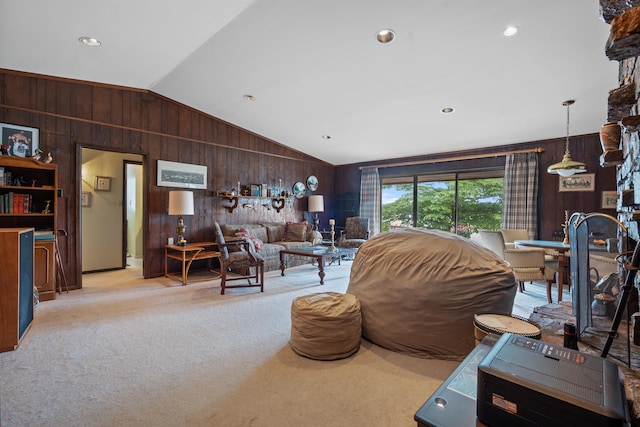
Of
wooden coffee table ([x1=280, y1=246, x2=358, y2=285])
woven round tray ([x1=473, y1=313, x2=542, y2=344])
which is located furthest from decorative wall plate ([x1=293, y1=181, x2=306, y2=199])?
woven round tray ([x1=473, y1=313, x2=542, y2=344])

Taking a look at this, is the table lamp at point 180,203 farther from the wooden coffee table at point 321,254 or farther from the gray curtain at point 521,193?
the gray curtain at point 521,193

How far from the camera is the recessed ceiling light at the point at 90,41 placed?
9.83 feet

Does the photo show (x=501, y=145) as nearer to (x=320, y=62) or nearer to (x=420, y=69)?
(x=420, y=69)

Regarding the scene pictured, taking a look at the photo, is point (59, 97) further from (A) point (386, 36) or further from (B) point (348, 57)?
(A) point (386, 36)

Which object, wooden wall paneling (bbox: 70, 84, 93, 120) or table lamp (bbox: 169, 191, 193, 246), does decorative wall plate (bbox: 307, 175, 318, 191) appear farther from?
wooden wall paneling (bbox: 70, 84, 93, 120)

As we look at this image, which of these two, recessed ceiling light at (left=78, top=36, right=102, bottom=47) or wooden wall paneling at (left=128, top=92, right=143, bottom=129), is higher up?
recessed ceiling light at (left=78, top=36, right=102, bottom=47)

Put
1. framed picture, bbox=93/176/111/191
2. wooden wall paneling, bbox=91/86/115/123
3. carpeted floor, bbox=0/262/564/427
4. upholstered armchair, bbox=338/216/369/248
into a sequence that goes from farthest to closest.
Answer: upholstered armchair, bbox=338/216/369/248 → framed picture, bbox=93/176/111/191 → wooden wall paneling, bbox=91/86/115/123 → carpeted floor, bbox=0/262/564/427

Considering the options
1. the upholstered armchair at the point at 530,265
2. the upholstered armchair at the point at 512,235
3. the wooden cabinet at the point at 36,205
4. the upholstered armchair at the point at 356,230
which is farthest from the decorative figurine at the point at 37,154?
the upholstered armchair at the point at 512,235

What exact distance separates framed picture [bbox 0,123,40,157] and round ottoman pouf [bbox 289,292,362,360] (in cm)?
387

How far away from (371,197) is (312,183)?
1450 mm

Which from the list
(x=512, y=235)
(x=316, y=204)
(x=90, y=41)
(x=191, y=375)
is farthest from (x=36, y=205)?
(x=512, y=235)

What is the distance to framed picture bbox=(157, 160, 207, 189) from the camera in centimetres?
480

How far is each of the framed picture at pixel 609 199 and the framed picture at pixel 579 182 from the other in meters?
0.18

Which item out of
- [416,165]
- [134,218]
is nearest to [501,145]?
[416,165]
